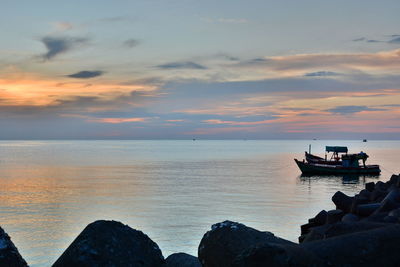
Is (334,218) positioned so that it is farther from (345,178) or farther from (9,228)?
(345,178)

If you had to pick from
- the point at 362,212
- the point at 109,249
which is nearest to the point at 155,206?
the point at 362,212

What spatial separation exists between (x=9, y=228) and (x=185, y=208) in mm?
14956

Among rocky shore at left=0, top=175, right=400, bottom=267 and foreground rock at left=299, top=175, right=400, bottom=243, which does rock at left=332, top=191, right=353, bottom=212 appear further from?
rocky shore at left=0, top=175, right=400, bottom=267

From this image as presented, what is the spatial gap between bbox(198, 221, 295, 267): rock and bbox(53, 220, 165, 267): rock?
1073 mm

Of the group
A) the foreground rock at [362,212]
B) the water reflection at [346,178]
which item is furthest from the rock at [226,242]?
the water reflection at [346,178]

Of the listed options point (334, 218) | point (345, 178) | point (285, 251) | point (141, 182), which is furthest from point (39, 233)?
point (345, 178)

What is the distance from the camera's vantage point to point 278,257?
5.68 m

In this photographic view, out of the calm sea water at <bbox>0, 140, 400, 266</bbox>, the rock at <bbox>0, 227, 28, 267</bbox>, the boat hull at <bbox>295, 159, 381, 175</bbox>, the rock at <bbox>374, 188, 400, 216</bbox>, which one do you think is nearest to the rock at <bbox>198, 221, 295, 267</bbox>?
the rock at <bbox>0, 227, 28, 267</bbox>

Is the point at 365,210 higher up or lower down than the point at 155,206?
higher up

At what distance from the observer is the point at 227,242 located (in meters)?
7.79

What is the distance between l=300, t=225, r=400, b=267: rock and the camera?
5.88 meters

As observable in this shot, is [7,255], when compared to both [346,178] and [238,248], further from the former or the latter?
[346,178]

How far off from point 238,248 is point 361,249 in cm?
226

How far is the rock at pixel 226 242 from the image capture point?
7.71 meters
